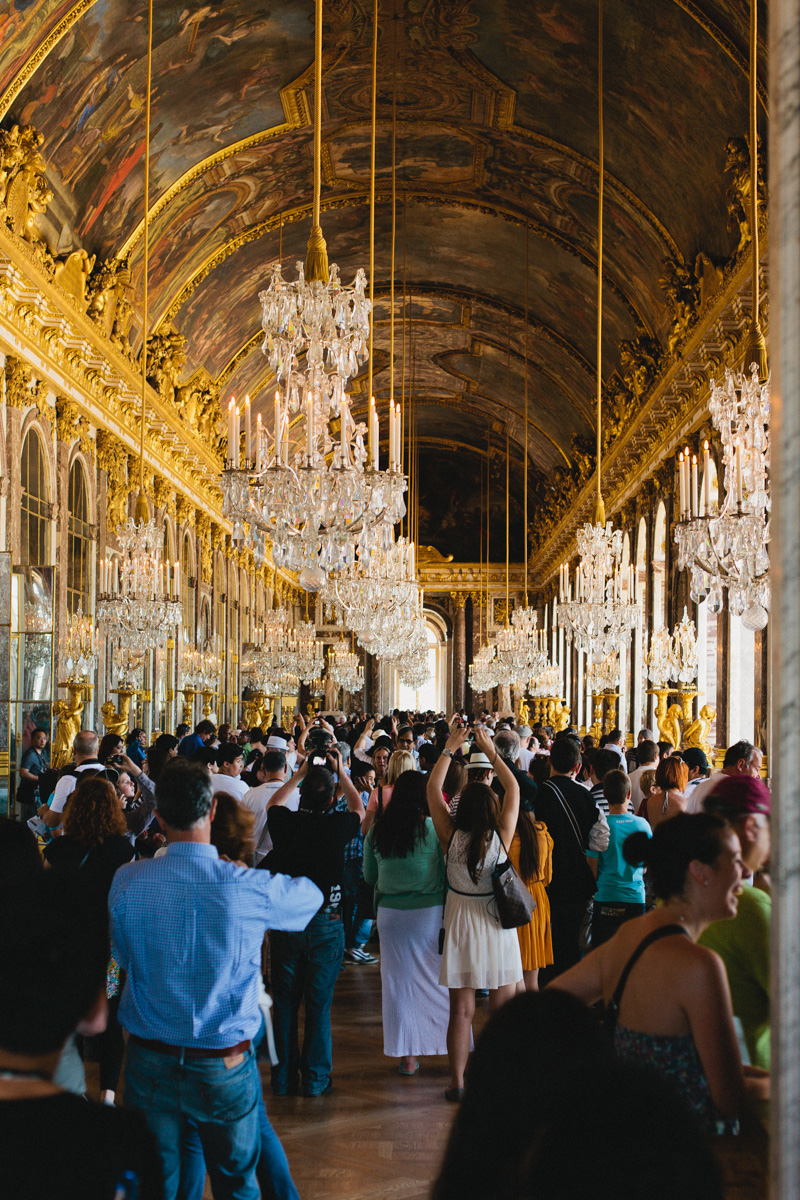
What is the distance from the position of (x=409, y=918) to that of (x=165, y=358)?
624 inches

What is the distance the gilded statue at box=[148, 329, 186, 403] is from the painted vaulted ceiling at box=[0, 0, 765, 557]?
1.38 feet

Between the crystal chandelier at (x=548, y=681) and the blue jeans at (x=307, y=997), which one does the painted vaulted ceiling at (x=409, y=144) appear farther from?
the blue jeans at (x=307, y=997)

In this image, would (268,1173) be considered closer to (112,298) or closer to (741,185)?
(741,185)

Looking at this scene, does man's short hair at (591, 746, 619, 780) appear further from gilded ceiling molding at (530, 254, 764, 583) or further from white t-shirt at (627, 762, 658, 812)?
gilded ceiling molding at (530, 254, 764, 583)

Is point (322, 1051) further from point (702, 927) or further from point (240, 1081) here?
point (702, 927)

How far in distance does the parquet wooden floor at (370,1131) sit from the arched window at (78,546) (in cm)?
1078

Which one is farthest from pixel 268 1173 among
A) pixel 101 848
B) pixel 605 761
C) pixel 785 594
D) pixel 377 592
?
pixel 377 592

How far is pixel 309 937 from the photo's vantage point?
18.6ft

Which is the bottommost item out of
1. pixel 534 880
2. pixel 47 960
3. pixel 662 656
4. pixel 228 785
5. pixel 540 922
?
pixel 540 922

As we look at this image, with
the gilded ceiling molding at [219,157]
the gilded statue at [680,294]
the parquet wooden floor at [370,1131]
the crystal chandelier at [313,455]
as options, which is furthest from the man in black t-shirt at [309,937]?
the gilded ceiling molding at [219,157]

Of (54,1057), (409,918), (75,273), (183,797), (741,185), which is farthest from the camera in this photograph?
(75,273)

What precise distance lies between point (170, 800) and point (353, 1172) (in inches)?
91.3

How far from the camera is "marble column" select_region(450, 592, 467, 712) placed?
42.8 metres

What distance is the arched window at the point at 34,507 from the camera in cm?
1398
